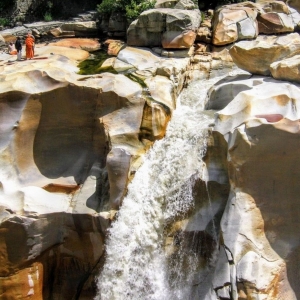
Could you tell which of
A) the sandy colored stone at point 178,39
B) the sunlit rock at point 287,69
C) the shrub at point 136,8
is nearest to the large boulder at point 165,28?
the sandy colored stone at point 178,39

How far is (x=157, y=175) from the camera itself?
10312 mm

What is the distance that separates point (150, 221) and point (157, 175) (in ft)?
3.48

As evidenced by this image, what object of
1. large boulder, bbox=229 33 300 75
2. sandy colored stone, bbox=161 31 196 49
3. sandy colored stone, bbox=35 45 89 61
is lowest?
sandy colored stone, bbox=35 45 89 61

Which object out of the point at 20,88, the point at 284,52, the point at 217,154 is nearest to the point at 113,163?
the point at 217,154

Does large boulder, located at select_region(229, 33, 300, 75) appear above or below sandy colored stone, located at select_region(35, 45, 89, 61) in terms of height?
above

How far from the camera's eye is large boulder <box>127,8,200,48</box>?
1463cm

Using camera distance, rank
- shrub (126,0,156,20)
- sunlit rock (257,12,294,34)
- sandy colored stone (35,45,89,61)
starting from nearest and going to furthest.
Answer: sandy colored stone (35,45,89,61)
sunlit rock (257,12,294,34)
shrub (126,0,156,20)

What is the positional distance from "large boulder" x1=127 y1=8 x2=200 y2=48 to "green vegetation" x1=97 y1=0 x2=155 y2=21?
1503mm

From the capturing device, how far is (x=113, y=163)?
9.87 m

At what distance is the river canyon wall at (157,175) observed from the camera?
27.3ft

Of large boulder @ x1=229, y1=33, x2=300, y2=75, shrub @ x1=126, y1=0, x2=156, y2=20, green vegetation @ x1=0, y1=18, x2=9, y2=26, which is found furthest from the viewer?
green vegetation @ x1=0, y1=18, x2=9, y2=26

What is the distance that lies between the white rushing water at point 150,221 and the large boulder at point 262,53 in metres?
2.32

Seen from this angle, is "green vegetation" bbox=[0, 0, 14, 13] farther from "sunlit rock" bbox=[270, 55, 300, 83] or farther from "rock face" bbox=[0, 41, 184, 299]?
"sunlit rock" bbox=[270, 55, 300, 83]

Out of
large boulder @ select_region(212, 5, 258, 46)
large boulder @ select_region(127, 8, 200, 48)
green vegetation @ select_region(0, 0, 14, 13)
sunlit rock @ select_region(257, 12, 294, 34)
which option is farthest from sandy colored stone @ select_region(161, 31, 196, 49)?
Result: green vegetation @ select_region(0, 0, 14, 13)
